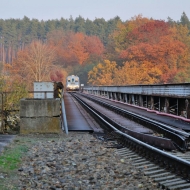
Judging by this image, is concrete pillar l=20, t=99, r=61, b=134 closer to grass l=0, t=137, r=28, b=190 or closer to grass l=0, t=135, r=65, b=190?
grass l=0, t=135, r=65, b=190

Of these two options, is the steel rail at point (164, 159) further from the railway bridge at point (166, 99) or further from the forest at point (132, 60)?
the forest at point (132, 60)

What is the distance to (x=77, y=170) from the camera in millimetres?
7289

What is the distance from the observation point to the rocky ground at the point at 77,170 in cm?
619

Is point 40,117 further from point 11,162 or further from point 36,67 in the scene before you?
point 36,67

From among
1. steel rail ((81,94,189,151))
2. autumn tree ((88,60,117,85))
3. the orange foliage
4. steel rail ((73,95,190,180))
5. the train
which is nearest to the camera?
steel rail ((73,95,190,180))

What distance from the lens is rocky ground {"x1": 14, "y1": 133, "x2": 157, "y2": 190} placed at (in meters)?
6.19

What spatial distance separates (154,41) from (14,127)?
178ft

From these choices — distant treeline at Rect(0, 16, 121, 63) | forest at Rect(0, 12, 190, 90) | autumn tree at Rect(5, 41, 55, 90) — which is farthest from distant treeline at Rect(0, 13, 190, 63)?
autumn tree at Rect(5, 41, 55, 90)

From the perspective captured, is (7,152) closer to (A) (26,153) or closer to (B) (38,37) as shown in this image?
(A) (26,153)

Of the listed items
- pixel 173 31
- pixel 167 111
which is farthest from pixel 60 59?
pixel 167 111

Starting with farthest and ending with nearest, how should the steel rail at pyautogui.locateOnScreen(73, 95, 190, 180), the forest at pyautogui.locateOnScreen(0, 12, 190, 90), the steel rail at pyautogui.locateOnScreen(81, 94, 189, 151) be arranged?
the forest at pyautogui.locateOnScreen(0, 12, 190, 90), the steel rail at pyautogui.locateOnScreen(81, 94, 189, 151), the steel rail at pyautogui.locateOnScreen(73, 95, 190, 180)

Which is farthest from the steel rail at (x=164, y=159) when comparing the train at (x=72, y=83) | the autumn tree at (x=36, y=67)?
the train at (x=72, y=83)

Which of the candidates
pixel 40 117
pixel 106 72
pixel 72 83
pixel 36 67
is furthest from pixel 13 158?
pixel 72 83

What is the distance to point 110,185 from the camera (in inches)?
244
